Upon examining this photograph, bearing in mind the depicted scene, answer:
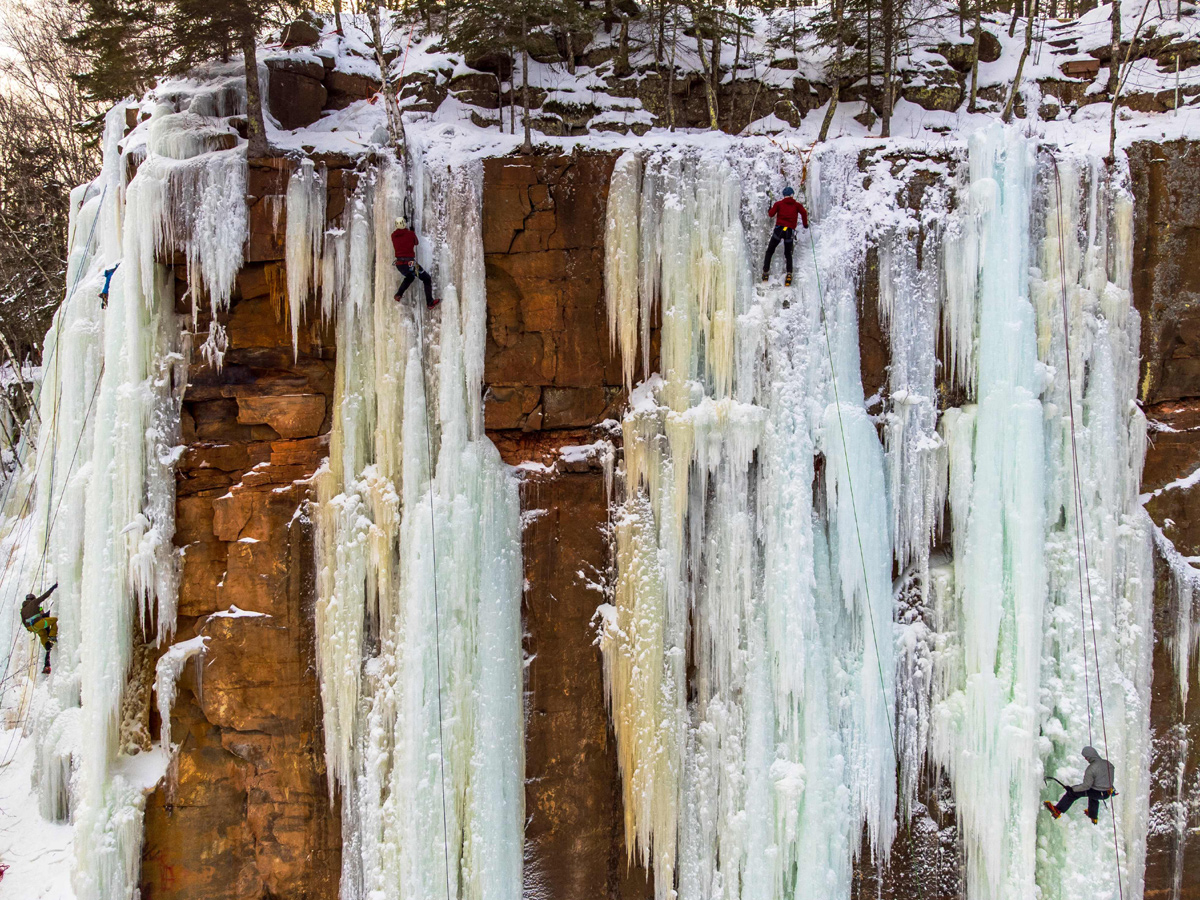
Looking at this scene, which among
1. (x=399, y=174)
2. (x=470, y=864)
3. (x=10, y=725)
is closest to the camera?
(x=470, y=864)

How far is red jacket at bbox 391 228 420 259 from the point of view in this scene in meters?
6.51

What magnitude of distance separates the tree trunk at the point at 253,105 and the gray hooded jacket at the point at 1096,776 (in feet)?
31.7

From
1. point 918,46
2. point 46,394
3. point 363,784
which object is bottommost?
point 363,784

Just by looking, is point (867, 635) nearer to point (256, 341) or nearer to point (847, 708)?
point (847, 708)

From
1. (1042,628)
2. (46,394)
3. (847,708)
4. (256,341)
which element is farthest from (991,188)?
(46,394)

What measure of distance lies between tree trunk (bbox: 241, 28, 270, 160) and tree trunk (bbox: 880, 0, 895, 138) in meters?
6.70

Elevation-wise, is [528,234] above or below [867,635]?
above

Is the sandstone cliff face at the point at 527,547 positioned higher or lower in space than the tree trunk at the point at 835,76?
lower

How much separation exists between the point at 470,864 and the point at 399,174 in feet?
22.3

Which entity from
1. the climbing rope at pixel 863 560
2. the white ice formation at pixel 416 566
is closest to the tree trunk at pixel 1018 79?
the climbing rope at pixel 863 560

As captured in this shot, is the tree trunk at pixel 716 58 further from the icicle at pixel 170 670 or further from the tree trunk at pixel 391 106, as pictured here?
the icicle at pixel 170 670

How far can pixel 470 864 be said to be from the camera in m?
6.50

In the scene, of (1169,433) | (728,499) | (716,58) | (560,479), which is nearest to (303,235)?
(560,479)

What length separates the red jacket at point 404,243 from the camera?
651 centimetres
